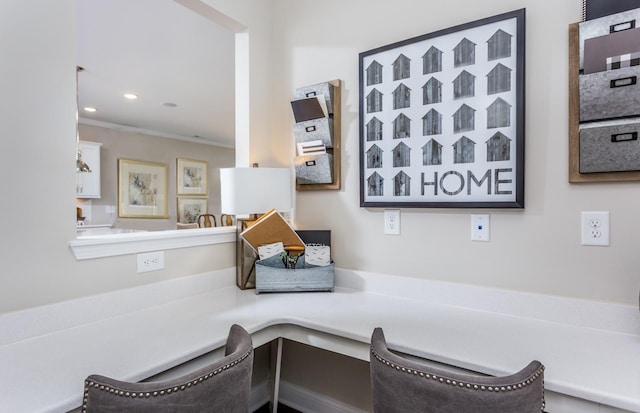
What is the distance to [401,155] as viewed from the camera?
1.64m

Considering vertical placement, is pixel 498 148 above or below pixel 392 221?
above

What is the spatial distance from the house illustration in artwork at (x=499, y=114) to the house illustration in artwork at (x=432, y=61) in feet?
0.94

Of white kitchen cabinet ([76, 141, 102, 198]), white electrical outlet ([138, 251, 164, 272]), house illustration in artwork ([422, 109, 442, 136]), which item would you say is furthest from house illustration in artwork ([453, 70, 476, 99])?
white kitchen cabinet ([76, 141, 102, 198])

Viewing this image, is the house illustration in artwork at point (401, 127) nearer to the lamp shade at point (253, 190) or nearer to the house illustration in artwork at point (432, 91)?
the house illustration in artwork at point (432, 91)

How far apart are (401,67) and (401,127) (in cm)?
28

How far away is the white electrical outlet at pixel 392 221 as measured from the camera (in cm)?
169

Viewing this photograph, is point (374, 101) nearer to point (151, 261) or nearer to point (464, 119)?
point (464, 119)

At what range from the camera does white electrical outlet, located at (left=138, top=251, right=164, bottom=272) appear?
5.01 feet

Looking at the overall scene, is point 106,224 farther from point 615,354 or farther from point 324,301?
point 615,354

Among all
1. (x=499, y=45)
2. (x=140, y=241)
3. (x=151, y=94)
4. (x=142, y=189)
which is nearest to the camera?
(x=499, y=45)

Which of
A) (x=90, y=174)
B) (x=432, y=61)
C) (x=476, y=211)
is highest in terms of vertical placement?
(x=432, y=61)

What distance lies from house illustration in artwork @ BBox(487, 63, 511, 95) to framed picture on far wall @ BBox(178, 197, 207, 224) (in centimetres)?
616

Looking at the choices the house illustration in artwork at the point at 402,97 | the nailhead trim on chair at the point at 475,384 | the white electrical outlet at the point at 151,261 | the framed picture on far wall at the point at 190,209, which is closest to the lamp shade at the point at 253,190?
the white electrical outlet at the point at 151,261

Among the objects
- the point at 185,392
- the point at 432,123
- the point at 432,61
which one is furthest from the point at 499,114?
the point at 185,392
